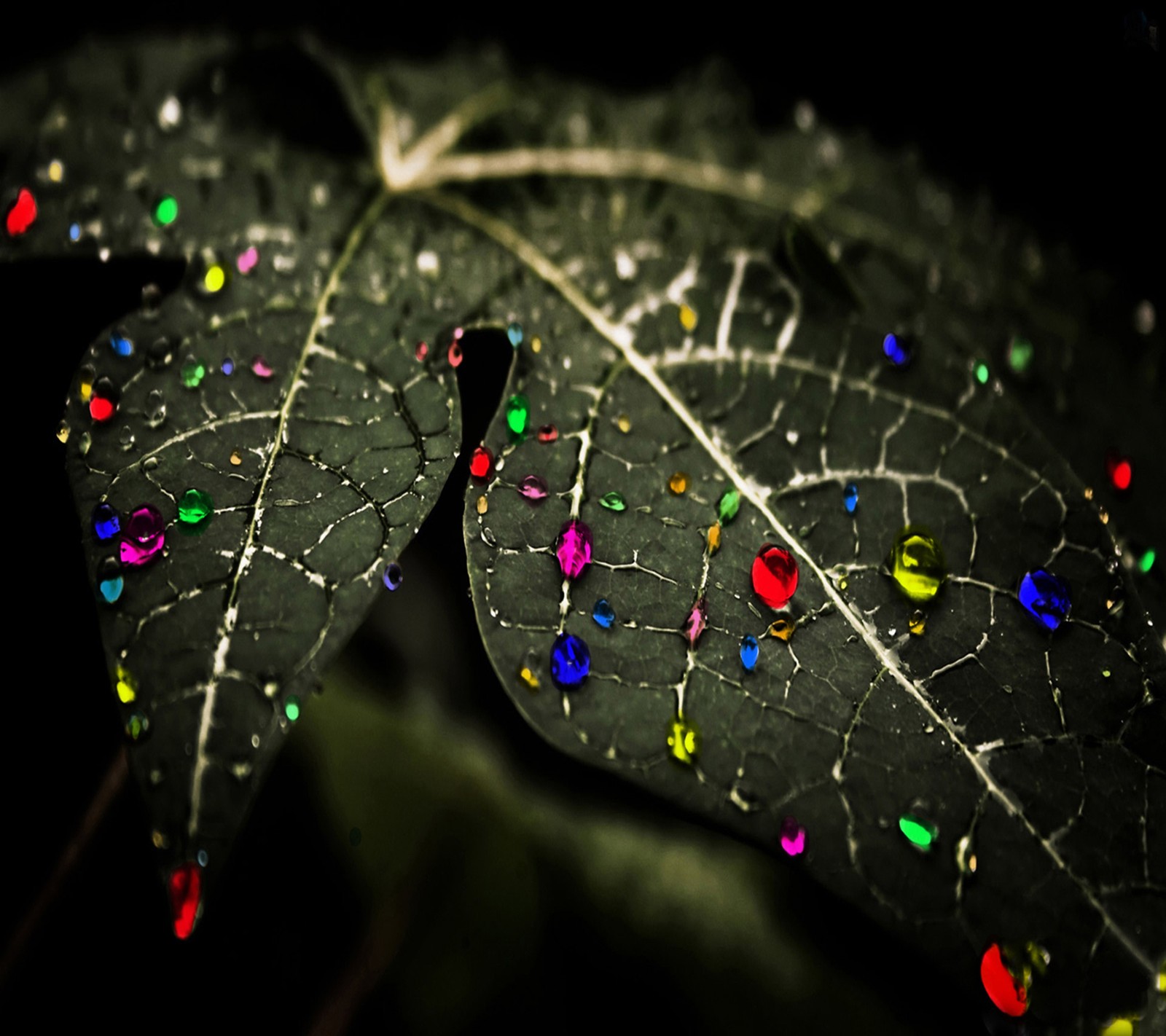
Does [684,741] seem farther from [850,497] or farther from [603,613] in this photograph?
[850,497]

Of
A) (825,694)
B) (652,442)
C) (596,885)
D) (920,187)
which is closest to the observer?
(825,694)

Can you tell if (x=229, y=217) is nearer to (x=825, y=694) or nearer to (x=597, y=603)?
(x=597, y=603)

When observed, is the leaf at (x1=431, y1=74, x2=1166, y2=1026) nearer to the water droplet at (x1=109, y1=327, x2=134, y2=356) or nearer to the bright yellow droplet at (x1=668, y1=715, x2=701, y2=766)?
the bright yellow droplet at (x1=668, y1=715, x2=701, y2=766)

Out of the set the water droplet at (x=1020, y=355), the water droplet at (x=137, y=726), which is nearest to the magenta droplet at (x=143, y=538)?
the water droplet at (x=137, y=726)

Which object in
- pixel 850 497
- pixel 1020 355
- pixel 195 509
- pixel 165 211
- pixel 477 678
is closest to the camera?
pixel 195 509

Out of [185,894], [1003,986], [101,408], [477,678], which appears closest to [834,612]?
[1003,986]

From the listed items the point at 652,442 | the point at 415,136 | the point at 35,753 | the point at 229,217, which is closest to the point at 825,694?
the point at 652,442

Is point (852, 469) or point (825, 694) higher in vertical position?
point (852, 469)
